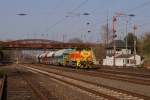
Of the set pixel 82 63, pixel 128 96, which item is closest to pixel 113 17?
pixel 82 63

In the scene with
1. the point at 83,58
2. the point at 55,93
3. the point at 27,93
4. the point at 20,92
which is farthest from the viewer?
the point at 83,58

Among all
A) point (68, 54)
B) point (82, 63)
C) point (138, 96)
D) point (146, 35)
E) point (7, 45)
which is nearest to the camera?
point (138, 96)

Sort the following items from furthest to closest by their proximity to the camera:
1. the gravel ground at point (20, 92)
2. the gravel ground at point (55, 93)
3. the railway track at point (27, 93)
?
the gravel ground at point (20, 92), the railway track at point (27, 93), the gravel ground at point (55, 93)

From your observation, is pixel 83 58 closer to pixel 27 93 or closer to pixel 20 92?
pixel 20 92

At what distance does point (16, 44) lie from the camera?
137625mm

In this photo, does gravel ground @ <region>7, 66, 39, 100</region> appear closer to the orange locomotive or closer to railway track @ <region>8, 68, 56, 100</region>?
railway track @ <region>8, 68, 56, 100</region>

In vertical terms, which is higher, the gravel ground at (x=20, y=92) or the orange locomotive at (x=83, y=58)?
the orange locomotive at (x=83, y=58)

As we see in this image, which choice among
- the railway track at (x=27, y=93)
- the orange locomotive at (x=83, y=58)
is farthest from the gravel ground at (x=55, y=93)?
the orange locomotive at (x=83, y=58)

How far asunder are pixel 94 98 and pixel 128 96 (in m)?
1.59

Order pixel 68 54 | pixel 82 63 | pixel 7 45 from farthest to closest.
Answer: pixel 7 45
pixel 68 54
pixel 82 63

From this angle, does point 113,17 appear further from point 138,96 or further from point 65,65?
point 138,96

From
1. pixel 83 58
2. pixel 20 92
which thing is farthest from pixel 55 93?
pixel 83 58

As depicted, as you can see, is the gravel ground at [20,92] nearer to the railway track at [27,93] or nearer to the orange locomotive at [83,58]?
the railway track at [27,93]

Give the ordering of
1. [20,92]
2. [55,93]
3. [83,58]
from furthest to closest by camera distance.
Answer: [83,58] → [20,92] → [55,93]
